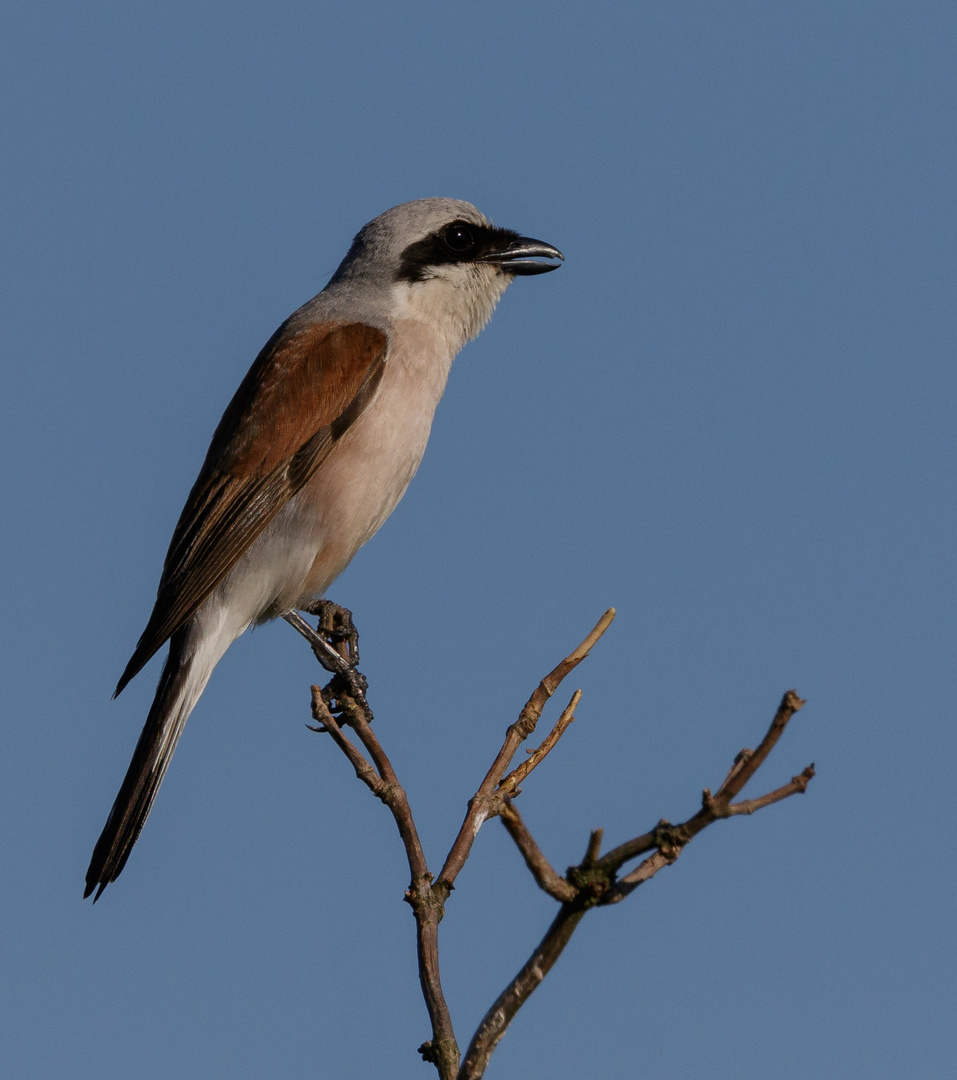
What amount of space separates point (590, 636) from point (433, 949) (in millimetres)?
737

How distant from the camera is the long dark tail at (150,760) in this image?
4008 millimetres

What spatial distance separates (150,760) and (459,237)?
8.55 feet

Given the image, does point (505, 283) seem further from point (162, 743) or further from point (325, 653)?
point (162, 743)

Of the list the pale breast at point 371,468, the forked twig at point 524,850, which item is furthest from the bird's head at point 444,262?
the forked twig at point 524,850

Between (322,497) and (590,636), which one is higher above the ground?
(322,497)

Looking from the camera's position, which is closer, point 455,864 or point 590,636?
point 455,864

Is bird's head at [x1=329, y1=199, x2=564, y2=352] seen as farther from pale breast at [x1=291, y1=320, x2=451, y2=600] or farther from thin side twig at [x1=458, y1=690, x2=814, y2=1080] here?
thin side twig at [x1=458, y1=690, x2=814, y2=1080]

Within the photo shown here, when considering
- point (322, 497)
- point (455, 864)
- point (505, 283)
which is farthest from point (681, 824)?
point (505, 283)

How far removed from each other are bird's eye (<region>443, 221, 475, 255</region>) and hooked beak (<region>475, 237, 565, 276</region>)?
0.09m

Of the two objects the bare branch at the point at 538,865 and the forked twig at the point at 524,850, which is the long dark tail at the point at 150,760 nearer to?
the forked twig at the point at 524,850

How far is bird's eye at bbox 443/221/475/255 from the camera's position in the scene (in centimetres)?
532

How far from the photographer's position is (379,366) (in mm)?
4855

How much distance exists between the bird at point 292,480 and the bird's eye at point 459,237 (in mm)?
292

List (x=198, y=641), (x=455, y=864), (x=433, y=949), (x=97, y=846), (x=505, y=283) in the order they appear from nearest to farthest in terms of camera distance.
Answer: (x=433, y=949) → (x=455, y=864) → (x=97, y=846) → (x=198, y=641) → (x=505, y=283)
